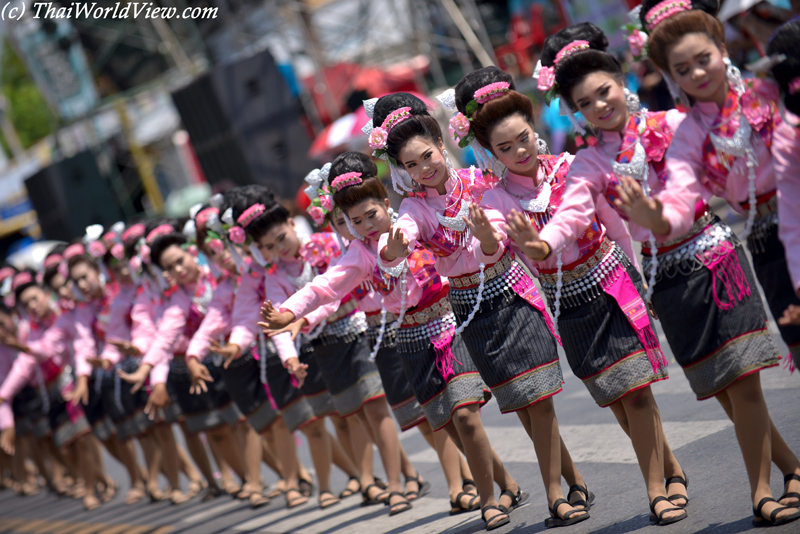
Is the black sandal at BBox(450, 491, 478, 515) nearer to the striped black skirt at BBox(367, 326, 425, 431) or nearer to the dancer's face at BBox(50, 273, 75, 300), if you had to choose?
the striped black skirt at BBox(367, 326, 425, 431)

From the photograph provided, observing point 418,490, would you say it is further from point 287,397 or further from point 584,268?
point 584,268

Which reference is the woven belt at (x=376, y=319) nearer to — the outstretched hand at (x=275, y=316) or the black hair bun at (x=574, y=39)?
the outstretched hand at (x=275, y=316)

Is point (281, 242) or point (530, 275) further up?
point (281, 242)

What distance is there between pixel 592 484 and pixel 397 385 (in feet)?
3.69

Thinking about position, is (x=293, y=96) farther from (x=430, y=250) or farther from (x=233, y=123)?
(x=430, y=250)

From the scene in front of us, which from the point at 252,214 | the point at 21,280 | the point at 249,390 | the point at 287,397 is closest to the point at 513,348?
the point at 252,214

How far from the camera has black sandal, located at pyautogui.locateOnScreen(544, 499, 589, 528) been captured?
12.3ft

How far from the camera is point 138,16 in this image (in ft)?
53.4

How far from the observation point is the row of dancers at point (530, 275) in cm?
298

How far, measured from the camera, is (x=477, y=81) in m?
3.76

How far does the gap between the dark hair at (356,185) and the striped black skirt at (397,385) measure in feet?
2.56

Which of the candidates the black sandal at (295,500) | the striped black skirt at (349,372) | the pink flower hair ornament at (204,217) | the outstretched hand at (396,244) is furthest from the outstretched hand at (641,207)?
the black sandal at (295,500)

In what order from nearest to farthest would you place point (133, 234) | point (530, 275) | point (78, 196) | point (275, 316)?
1. point (275, 316)
2. point (530, 275)
3. point (133, 234)
4. point (78, 196)

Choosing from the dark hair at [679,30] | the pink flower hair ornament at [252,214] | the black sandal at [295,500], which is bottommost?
the black sandal at [295,500]
